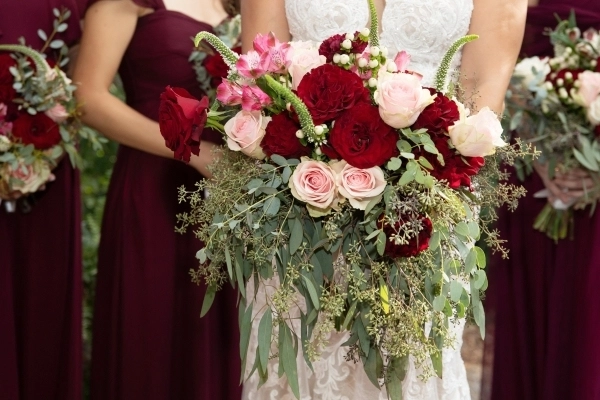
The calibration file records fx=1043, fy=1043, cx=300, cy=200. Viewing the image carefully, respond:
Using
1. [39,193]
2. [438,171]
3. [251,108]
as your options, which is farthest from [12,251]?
[438,171]

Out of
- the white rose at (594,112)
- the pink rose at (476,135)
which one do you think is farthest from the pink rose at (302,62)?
the white rose at (594,112)

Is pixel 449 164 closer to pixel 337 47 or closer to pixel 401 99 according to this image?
pixel 401 99

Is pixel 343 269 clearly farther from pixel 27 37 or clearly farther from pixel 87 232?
pixel 87 232

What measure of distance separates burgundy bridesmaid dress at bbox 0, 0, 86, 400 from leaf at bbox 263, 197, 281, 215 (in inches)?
72.2

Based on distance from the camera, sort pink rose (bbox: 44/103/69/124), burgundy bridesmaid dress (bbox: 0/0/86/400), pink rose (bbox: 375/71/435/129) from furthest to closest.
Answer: burgundy bridesmaid dress (bbox: 0/0/86/400) → pink rose (bbox: 44/103/69/124) → pink rose (bbox: 375/71/435/129)

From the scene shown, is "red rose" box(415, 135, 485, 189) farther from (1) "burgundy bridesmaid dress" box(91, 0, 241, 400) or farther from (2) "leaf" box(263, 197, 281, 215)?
(1) "burgundy bridesmaid dress" box(91, 0, 241, 400)

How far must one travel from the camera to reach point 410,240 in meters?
2.14

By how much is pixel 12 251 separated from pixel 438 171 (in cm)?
212

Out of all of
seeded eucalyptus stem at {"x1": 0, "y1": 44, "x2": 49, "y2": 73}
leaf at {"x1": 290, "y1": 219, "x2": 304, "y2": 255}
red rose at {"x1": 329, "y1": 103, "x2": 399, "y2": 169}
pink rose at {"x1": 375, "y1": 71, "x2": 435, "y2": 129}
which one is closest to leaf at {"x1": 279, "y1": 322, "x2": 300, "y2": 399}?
leaf at {"x1": 290, "y1": 219, "x2": 304, "y2": 255}

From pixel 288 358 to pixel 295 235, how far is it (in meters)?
0.26

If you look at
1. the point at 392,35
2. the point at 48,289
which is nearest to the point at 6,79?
the point at 48,289

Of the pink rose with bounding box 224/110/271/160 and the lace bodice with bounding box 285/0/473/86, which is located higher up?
the lace bodice with bounding box 285/0/473/86

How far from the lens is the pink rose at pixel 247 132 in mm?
2238

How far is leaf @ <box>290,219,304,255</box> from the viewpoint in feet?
7.23
